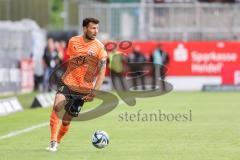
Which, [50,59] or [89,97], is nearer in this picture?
[89,97]

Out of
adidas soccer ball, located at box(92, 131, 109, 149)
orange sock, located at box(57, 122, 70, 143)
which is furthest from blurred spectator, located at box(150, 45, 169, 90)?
adidas soccer ball, located at box(92, 131, 109, 149)

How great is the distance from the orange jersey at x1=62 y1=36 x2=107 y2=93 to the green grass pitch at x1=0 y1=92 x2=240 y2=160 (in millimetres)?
1071

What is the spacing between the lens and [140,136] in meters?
17.8

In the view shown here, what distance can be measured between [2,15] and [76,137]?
34.9 m

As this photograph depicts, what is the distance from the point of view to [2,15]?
170 feet

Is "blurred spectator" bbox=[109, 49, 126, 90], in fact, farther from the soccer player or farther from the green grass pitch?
the soccer player

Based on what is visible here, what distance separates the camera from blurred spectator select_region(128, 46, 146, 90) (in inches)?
1512

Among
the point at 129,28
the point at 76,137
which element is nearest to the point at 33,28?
the point at 129,28
